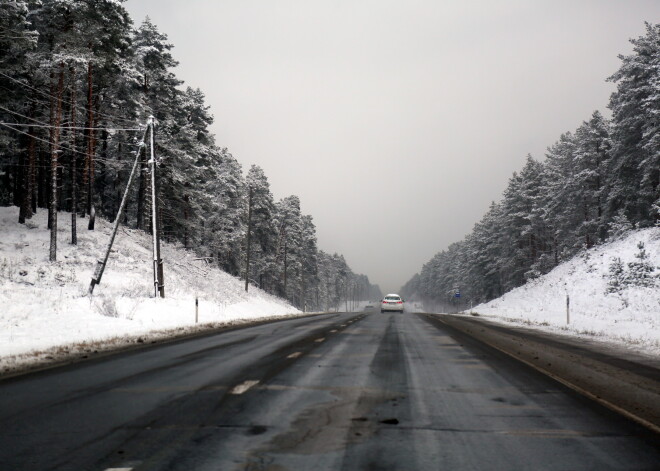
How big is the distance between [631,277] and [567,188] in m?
27.7

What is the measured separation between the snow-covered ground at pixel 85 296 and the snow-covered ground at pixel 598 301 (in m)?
14.9

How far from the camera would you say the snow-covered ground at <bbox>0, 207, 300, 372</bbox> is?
13.3m

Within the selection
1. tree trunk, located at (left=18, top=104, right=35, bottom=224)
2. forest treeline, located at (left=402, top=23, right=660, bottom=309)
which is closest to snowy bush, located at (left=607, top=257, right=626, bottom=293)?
forest treeline, located at (left=402, top=23, right=660, bottom=309)

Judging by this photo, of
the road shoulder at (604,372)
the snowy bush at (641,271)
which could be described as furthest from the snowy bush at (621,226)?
the road shoulder at (604,372)

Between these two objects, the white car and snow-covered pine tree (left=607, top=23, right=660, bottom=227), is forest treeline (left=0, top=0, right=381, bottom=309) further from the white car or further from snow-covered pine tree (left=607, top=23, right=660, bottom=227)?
snow-covered pine tree (left=607, top=23, right=660, bottom=227)

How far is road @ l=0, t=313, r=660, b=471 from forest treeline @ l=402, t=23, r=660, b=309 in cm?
3792

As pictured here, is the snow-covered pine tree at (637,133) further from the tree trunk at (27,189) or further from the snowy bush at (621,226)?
the tree trunk at (27,189)

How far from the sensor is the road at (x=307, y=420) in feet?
12.7

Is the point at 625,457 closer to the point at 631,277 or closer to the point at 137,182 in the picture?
the point at 631,277

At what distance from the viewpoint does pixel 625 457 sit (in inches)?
158

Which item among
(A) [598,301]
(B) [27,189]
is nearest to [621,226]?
(A) [598,301]

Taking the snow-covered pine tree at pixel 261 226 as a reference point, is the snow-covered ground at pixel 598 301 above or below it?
below

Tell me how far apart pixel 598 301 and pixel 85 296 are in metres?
28.0

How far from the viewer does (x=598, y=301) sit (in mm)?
30078
